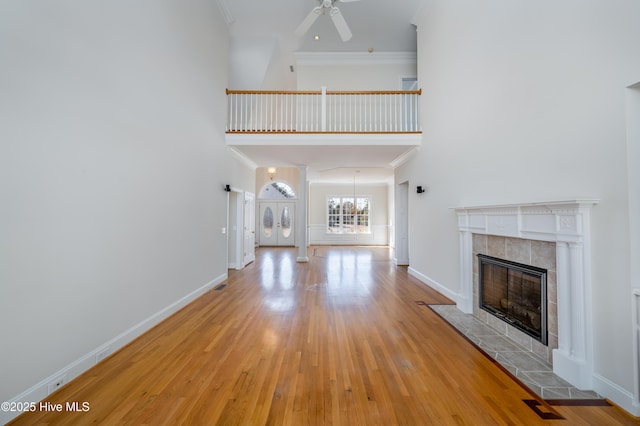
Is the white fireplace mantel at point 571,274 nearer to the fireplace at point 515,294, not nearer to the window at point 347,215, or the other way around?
the fireplace at point 515,294

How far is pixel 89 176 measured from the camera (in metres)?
2.01

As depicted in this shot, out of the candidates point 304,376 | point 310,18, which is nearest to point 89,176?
point 304,376

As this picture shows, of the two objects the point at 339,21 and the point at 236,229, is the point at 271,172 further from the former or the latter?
the point at 339,21

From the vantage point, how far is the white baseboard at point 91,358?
1573 millimetres

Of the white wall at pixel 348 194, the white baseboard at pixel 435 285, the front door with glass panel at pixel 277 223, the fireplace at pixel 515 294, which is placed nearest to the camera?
the fireplace at pixel 515 294

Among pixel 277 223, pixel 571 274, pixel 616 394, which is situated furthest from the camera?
pixel 277 223

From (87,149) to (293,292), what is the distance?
3.13 meters

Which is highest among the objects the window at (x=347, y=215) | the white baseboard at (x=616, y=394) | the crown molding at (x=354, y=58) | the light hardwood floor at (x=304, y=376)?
the crown molding at (x=354, y=58)

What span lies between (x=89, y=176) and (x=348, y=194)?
9357 millimetres

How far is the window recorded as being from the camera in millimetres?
10828

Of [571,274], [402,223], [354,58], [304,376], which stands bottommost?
[304,376]

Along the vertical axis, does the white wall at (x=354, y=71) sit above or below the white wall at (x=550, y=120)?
above

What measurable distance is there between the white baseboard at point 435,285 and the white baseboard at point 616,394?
1752 millimetres

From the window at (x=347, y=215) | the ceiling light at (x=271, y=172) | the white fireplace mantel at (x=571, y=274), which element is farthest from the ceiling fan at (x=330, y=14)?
the window at (x=347, y=215)
